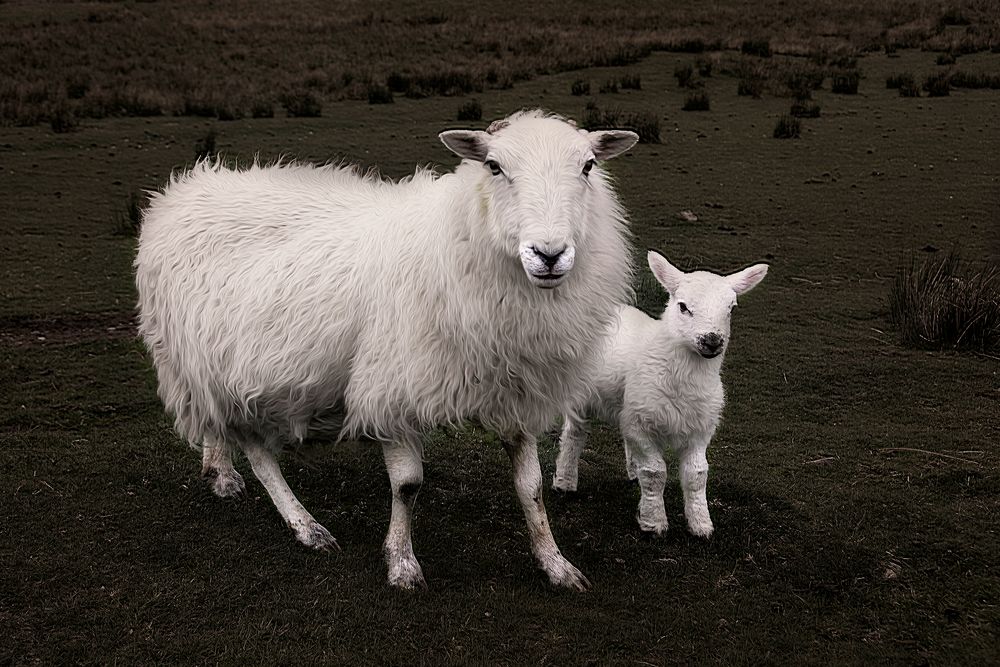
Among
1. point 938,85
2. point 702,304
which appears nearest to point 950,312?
point 702,304

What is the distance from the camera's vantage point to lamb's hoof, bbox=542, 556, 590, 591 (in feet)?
14.5

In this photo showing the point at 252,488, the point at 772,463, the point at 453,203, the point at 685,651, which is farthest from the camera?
the point at 772,463

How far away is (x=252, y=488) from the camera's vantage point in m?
5.44

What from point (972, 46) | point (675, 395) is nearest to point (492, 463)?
point (675, 395)

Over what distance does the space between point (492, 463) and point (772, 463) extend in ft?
5.65

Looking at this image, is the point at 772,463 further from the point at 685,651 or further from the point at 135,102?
the point at 135,102

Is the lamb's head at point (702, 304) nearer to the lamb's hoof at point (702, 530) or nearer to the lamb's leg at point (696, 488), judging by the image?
the lamb's leg at point (696, 488)

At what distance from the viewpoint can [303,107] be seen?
1583 centimetres

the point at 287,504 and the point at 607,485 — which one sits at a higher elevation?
the point at 287,504

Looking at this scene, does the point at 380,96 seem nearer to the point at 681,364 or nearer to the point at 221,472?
the point at 221,472

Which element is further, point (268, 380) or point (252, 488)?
point (252, 488)

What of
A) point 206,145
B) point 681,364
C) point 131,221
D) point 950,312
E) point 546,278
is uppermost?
point 546,278

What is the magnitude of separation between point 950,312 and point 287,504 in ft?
18.8

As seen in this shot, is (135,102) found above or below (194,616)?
above
